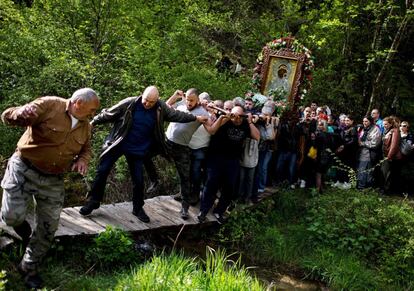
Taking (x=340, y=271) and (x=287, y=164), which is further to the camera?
(x=287, y=164)

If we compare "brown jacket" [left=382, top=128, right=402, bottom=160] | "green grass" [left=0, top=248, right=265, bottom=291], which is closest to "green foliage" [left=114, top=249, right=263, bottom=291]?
"green grass" [left=0, top=248, right=265, bottom=291]

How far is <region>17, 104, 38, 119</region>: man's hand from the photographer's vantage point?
362cm

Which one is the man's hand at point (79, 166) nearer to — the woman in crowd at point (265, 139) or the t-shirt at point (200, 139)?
the t-shirt at point (200, 139)

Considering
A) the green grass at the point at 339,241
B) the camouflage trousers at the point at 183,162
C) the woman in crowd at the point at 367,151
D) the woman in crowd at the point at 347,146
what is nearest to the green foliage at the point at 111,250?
the camouflage trousers at the point at 183,162

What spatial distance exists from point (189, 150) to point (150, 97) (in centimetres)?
142

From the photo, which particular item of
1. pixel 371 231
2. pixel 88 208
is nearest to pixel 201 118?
pixel 88 208

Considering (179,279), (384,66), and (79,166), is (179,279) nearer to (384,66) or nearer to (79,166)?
(79,166)

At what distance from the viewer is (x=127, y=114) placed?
5641 millimetres

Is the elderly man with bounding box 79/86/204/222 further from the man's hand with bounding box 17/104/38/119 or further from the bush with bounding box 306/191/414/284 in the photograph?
the bush with bounding box 306/191/414/284

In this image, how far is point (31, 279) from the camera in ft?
13.6

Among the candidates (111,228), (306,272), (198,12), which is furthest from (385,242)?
(198,12)

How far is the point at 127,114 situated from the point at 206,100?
175cm

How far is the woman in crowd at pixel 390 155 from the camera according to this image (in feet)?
31.1

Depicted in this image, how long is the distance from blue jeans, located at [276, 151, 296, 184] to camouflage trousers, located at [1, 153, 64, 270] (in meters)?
5.57
